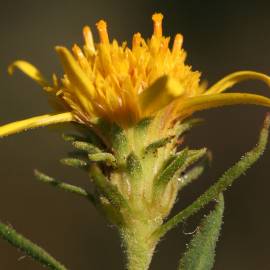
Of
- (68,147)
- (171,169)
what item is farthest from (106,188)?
(68,147)

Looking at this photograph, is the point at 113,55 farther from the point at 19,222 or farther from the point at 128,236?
the point at 19,222

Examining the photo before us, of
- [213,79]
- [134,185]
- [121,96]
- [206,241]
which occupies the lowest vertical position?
[213,79]

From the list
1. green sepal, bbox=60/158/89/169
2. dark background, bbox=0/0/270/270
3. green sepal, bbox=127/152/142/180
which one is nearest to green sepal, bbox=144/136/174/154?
green sepal, bbox=127/152/142/180

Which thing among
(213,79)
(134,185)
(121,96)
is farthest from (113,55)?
(213,79)

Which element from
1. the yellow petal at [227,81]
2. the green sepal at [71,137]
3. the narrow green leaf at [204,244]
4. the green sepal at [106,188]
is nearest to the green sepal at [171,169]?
the green sepal at [106,188]

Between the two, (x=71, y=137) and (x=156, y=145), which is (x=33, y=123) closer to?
(x=71, y=137)
